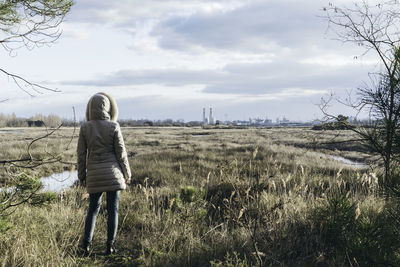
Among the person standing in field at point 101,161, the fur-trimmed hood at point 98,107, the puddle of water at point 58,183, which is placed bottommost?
the puddle of water at point 58,183

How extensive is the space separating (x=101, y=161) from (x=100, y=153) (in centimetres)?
10

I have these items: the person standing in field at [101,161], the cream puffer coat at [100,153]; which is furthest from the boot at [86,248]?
the cream puffer coat at [100,153]

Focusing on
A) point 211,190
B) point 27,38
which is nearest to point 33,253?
point 27,38

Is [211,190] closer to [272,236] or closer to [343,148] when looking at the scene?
[272,236]

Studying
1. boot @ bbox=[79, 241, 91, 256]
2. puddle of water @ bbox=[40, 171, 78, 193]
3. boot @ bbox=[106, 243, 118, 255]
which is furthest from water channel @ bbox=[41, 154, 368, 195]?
boot @ bbox=[106, 243, 118, 255]

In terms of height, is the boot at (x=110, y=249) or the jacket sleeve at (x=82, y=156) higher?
the jacket sleeve at (x=82, y=156)

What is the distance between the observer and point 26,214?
423cm

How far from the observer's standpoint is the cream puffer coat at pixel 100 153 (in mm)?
3680

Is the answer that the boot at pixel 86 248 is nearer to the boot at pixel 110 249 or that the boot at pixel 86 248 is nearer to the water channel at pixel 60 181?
the boot at pixel 110 249

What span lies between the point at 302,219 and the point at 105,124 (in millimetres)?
2817

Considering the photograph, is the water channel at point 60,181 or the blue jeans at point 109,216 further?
A: the water channel at point 60,181

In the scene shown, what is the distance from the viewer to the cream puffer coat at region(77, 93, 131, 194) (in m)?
3.68

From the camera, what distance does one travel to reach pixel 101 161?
3.72 m

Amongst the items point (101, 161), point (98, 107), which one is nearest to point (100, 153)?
point (101, 161)
